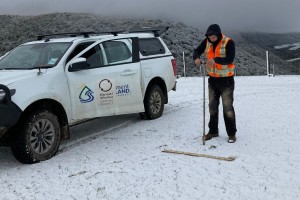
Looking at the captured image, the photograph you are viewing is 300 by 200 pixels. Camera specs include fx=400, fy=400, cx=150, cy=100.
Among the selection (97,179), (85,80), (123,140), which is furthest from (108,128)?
(97,179)

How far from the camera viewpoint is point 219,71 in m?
6.44

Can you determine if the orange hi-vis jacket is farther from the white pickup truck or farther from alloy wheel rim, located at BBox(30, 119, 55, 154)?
alloy wheel rim, located at BBox(30, 119, 55, 154)

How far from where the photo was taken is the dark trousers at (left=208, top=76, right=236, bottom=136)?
6.48 m

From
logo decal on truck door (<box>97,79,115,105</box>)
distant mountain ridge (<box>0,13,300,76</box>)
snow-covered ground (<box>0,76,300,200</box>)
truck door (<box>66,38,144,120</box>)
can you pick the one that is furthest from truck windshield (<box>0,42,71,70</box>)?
distant mountain ridge (<box>0,13,300,76</box>)

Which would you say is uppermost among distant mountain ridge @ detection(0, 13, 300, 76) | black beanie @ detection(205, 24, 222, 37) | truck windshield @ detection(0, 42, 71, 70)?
black beanie @ detection(205, 24, 222, 37)

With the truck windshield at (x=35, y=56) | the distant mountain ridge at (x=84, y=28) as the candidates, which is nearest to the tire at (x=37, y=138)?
the truck windshield at (x=35, y=56)

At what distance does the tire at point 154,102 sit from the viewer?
8.39 meters

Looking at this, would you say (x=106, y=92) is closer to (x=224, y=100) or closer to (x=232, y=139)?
(x=224, y=100)

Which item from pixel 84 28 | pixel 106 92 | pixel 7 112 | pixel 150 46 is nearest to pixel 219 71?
pixel 106 92

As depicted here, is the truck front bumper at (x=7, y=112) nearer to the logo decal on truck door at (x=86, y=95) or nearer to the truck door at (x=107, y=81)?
the truck door at (x=107, y=81)

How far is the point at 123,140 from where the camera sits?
707 centimetres

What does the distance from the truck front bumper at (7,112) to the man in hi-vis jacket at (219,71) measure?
2.97 metres

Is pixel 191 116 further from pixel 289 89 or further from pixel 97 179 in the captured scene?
pixel 289 89

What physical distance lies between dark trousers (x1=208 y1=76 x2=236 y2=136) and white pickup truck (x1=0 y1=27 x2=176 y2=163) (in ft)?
5.20
